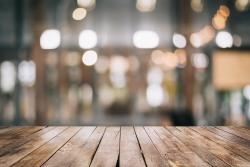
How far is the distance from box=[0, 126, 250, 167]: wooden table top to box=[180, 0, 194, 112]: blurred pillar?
389 cm

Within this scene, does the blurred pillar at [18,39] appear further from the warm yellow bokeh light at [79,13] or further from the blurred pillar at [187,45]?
the blurred pillar at [187,45]

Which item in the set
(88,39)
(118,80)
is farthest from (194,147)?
(88,39)

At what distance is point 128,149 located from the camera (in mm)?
1851

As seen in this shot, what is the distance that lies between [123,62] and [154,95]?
90 cm

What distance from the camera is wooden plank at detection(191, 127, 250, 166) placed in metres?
1.58

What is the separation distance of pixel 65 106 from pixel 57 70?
28.8 inches

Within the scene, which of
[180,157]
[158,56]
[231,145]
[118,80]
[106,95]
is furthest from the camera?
[158,56]

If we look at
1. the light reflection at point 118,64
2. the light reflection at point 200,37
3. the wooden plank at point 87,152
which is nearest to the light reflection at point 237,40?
the light reflection at point 200,37

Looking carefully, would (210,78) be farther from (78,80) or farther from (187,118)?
(78,80)

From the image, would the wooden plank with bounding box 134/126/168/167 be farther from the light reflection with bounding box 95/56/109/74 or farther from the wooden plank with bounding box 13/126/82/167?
the light reflection with bounding box 95/56/109/74

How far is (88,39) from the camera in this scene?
6.40 m

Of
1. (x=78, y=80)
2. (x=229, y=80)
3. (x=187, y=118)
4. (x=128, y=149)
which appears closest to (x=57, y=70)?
(x=78, y=80)

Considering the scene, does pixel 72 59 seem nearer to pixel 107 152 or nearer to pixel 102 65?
pixel 102 65

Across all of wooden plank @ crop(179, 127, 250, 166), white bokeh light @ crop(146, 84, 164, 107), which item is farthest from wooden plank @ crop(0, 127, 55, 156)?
white bokeh light @ crop(146, 84, 164, 107)
